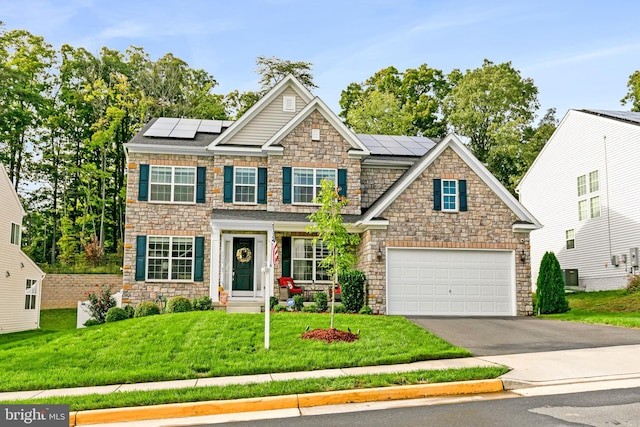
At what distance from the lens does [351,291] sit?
19.1 m

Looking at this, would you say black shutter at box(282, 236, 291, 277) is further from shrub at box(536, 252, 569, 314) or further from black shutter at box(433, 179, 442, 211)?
shrub at box(536, 252, 569, 314)

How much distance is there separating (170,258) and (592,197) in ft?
62.8

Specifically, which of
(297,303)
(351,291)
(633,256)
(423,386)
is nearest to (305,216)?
(351,291)

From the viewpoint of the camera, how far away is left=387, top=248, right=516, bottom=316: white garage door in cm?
1983

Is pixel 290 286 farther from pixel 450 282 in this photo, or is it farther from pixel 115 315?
pixel 115 315

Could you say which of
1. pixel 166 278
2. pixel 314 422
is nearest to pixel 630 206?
pixel 166 278

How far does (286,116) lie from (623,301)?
14485 mm

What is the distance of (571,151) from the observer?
96.5 ft

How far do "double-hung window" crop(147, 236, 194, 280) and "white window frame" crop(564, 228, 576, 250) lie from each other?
18.6 metres

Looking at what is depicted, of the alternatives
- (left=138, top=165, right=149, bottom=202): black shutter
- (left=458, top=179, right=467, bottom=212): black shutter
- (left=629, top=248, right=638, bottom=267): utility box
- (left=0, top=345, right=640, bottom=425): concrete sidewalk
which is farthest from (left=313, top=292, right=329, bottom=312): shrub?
(left=629, top=248, right=638, bottom=267): utility box

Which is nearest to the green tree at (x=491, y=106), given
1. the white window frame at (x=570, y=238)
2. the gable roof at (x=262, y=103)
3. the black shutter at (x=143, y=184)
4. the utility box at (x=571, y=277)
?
the white window frame at (x=570, y=238)

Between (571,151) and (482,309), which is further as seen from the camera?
(571,151)

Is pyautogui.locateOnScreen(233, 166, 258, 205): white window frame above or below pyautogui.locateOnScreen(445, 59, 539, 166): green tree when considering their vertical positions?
below

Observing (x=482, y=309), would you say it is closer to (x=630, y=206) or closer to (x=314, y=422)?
(x=630, y=206)
